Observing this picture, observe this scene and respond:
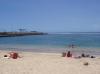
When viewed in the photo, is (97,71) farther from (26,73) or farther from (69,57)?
(69,57)

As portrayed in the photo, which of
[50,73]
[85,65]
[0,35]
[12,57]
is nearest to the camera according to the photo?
[50,73]

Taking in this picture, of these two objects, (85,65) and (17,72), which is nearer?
(17,72)

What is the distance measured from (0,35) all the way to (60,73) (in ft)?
295

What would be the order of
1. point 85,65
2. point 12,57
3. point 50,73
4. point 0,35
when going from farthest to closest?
point 0,35 < point 12,57 < point 85,65 < point 50,73

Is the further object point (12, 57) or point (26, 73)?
point (12, 57)

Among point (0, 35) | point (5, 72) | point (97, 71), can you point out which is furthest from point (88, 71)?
point (0, 35)

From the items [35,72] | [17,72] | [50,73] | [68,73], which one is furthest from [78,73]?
[17,72]

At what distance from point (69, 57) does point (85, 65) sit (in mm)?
3810

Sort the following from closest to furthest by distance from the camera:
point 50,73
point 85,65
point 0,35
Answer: point 50,73 → point 85,65 → point 0,35

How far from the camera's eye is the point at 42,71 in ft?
34.4

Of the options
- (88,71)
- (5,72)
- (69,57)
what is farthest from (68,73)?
(69,57)

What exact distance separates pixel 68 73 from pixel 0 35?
89881 mm

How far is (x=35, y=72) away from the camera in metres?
10.2

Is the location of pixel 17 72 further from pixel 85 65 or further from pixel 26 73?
pixel 85 65
